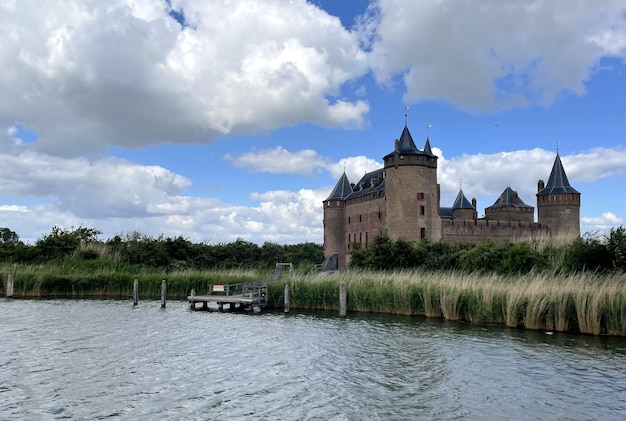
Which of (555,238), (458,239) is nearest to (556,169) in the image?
(458,239)

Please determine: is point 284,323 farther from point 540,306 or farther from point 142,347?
point 540,306

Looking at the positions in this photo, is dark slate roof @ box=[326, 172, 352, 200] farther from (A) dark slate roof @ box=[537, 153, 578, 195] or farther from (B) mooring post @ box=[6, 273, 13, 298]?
(B) mooring post @ box=[6, 273, 13, 298]

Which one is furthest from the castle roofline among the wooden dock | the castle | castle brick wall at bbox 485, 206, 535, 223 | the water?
the water

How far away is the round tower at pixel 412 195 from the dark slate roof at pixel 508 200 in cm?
1708

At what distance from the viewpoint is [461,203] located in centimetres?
5219

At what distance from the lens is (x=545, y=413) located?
7.48 m

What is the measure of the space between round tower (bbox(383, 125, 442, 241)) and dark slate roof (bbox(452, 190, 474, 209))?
13.2m

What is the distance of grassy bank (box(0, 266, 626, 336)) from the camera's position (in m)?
13.2

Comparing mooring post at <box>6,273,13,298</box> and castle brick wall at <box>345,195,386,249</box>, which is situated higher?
castle brick wall at <box>345,195,386,249</box>

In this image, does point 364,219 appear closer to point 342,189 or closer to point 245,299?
point 342,189

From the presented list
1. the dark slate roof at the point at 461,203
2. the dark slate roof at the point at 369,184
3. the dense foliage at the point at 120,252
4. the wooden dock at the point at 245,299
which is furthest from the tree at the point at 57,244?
the dark slate roof at the point at 461,203

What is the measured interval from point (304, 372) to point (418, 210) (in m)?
29.8

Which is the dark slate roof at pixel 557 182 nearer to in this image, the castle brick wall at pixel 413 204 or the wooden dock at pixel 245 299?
the castle brick wall at pixel 413 204

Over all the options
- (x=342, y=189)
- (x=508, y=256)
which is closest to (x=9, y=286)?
(x=508, y=256)
